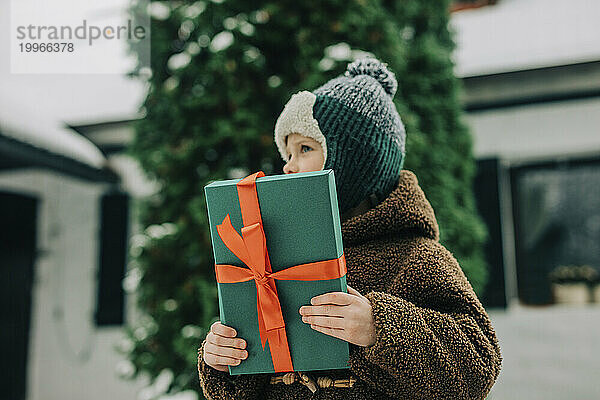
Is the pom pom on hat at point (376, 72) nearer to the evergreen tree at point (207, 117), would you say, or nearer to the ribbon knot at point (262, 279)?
the ribbon knot at point (262, 279)

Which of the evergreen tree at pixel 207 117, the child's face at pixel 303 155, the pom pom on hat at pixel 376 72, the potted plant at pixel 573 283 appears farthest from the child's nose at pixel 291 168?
the potted plant at pixel 573 283

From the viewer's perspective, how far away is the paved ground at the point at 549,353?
349 centimetres

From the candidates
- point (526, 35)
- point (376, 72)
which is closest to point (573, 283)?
point (526, 35)

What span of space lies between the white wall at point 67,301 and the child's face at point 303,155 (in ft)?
12.8

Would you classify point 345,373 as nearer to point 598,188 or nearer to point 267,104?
point 267,104

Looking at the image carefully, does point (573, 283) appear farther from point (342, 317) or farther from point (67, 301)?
point (67, 301)

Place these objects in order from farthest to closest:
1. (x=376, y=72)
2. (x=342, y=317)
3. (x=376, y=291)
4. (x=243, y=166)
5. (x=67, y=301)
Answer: (x=67, y=301), (x=243, y=166), (x=376, y=72), (x=376, y=291), (x=342, y=317)

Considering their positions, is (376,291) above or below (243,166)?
below

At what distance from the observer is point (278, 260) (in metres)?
0.82

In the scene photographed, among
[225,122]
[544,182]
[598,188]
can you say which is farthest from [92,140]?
[598,188]

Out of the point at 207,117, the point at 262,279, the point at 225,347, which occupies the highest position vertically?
the point at 207,117

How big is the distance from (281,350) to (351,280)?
0.20m

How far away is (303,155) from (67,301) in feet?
14.0

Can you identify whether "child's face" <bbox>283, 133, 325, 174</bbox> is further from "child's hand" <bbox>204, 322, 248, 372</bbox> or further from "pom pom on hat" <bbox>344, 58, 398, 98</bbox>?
"child's hand" <bbox>204, 322, 248, 372</bbox>
